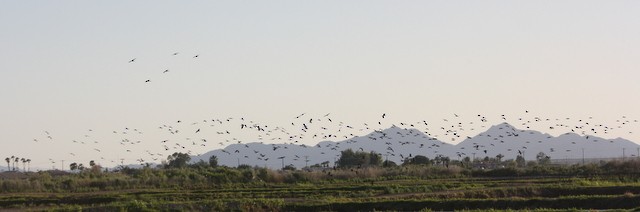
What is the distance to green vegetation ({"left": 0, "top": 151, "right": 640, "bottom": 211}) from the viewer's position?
49156mm

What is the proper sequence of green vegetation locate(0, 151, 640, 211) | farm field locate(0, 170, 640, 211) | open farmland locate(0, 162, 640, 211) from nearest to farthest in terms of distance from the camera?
farm field locate(0, 170, 640, 211) → open farmland locate(0, 162, 640, 211) → green vegetation locate(0, 151, 640, 211)

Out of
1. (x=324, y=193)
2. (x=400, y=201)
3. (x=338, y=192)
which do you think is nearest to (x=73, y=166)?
(x=324, y=193)

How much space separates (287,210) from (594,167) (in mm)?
55092

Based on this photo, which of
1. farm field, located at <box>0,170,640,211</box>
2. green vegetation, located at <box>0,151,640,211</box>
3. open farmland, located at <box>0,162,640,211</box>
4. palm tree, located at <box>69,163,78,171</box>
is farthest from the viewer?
palm tree, located at <box>69,163,78,171</box>

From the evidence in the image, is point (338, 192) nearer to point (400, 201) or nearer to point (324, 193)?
point (324, 193)

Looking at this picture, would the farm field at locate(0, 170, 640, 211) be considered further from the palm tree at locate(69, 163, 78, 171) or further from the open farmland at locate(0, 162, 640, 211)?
the palm tree at locate(69, 163, 78, 171)

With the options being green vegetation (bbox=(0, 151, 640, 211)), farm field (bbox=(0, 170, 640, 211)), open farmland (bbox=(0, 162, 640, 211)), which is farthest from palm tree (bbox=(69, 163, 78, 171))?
farm field (bbox=(0, 170, 640, 211))

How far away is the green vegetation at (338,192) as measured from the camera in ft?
161

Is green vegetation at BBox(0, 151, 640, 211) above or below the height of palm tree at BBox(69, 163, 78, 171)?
below

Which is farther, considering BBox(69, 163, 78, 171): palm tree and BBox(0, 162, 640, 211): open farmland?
BBox(69, 163, 78, 171): palm tree

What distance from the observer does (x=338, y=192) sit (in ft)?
211

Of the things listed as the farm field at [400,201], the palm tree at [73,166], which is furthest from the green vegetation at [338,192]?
the palm tree at [73,166]

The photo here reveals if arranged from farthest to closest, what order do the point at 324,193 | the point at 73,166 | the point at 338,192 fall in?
the point at 73,166
the point at 324,193
the point at 338,192

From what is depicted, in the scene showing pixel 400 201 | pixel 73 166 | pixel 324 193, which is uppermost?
pixel 73 166
